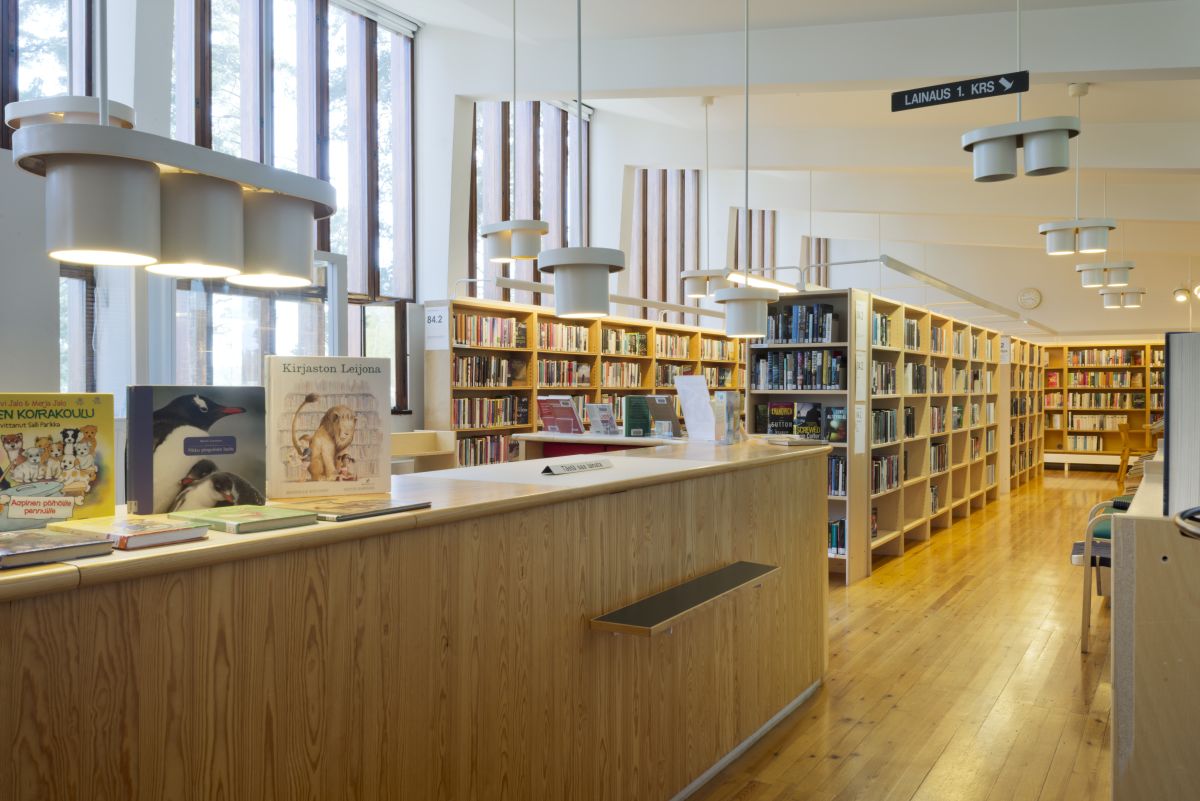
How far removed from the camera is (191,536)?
1.76 metres

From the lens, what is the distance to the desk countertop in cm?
152

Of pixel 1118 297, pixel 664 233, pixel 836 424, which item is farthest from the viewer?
pixel 664 233

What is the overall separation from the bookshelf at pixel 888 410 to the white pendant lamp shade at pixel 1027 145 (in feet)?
7.95

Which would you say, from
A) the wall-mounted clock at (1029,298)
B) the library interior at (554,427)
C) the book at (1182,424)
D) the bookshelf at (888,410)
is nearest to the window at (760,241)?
the library interior at (554,427)

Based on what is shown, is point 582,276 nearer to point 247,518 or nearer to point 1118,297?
point 247,518

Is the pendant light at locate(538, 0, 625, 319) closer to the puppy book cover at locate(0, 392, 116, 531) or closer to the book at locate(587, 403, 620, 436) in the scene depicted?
the puppy book cover at locate(0, 392, 116, 531)

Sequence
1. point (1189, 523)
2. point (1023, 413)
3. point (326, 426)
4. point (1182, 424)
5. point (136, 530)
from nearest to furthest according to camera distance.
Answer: point (1189, 523), point (136, 530), point (326, 426), point (1182, 424), point (1023, 413)

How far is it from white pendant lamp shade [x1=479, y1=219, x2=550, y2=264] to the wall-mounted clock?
12911 mm

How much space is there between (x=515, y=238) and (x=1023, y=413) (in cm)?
1003

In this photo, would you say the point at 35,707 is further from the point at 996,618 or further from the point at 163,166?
the point at 996,618

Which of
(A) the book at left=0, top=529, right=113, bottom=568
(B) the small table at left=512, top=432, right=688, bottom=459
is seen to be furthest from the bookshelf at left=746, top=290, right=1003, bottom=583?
(A) the book at left=0, top=529, right=113, bottom=568

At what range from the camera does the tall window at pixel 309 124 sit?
18.7ft

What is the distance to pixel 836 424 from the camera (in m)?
6.72

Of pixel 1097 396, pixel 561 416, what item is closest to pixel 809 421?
pixel 561 416
